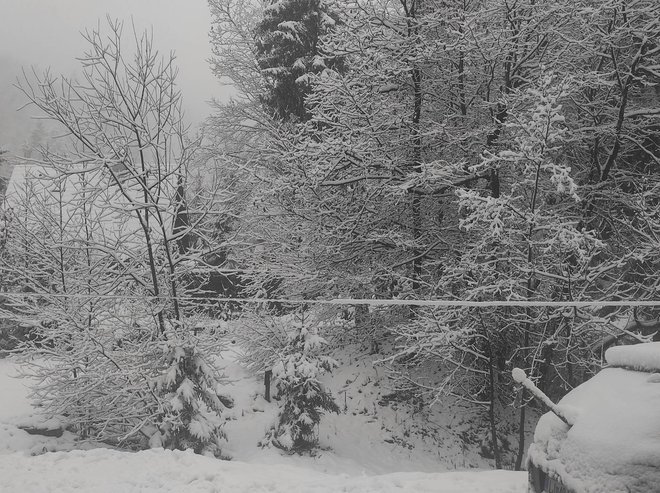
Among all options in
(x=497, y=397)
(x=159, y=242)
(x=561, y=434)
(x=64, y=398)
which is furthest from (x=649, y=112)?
(x=64, y=398)

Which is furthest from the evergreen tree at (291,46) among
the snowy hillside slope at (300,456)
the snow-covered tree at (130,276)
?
the snowy hillside slope at (300,456)

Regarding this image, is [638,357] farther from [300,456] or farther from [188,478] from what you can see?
[300,456]

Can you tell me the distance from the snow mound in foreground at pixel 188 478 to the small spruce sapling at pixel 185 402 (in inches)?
79.6

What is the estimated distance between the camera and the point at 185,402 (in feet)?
26.4

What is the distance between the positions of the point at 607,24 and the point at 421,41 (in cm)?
336

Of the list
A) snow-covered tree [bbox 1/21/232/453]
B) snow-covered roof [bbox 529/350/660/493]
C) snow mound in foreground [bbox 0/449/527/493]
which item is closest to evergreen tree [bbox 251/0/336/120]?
snow-covered tree [bbox 1/21/232/453]

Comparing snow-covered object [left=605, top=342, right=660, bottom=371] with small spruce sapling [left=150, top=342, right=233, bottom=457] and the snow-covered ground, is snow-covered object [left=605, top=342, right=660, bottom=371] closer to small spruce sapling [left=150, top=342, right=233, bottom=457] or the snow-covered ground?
the snow-covered ground

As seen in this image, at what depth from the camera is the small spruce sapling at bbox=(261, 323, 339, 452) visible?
29.5 ft

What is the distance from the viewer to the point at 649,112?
27.9ft

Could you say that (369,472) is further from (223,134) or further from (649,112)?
(223,134)

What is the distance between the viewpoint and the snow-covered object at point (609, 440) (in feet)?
8.21

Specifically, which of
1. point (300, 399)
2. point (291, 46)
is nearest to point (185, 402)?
point (300, 399)

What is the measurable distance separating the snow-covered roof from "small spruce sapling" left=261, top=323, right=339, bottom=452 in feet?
20.6

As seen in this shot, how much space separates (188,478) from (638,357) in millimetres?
4691
